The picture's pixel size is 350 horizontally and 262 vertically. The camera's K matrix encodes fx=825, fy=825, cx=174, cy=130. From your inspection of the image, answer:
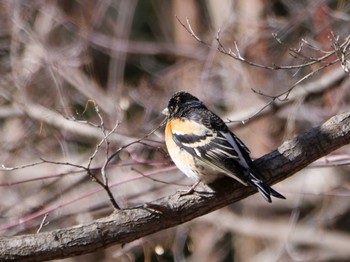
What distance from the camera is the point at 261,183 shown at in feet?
14.8

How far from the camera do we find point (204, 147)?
5.01m

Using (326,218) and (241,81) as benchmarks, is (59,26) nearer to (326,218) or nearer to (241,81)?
(241,81)

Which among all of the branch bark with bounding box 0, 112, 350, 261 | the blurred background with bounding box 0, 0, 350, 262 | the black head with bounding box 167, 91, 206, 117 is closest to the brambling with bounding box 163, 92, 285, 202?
the black head with bounding box 167, 91, 206, 117

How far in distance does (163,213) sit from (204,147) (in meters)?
0.67

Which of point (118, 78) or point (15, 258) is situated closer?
point (15, 258)

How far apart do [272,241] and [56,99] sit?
320 centimetres

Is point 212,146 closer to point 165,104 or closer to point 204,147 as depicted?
point 204,147

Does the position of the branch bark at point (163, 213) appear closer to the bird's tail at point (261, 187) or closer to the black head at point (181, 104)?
the bird's tail at point (261, 187)

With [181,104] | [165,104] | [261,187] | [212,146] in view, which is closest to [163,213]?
[261,187]

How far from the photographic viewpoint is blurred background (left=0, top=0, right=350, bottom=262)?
24.2 feet

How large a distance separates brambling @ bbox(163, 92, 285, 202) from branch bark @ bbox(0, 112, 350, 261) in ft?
0.37

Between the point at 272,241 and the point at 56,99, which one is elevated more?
the point at 56,99

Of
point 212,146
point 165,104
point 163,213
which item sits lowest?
point 163,213

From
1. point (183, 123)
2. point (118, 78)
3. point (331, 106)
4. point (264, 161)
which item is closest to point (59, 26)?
point (118, 78)
